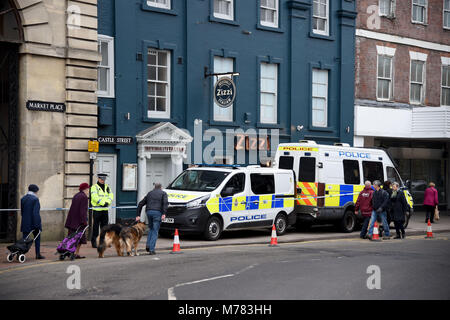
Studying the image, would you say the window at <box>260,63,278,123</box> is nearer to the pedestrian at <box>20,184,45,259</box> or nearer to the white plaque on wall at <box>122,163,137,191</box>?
the white plaque on wall at <box>122,163,137,191</box>

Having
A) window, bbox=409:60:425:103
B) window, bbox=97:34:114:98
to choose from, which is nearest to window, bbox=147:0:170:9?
window, bbox=97:34:114:98

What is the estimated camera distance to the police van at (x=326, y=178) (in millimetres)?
21797

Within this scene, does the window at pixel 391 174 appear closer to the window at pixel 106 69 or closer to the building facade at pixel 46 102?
the window at pixel 106 69

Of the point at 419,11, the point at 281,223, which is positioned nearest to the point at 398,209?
the point at 281,223

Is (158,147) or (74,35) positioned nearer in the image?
(74,35)

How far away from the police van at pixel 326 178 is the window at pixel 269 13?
572 cm

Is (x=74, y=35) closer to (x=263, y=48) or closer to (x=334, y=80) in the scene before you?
(x=263, y=48)

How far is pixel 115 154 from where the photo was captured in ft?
70.4

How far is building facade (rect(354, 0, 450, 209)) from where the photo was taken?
96.6ft

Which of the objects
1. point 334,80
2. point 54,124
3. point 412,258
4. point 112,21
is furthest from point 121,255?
point 334,80

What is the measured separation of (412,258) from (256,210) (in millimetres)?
5908

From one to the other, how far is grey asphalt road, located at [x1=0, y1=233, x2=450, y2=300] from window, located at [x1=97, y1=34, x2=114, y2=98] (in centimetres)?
691

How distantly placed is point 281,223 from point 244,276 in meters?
9.33
